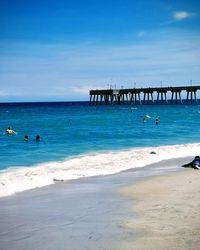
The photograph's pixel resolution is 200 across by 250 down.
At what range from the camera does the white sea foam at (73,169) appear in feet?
45.0

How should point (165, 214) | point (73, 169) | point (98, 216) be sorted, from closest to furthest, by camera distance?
point (98, 216) → point (165, 214) → point (73, 169)

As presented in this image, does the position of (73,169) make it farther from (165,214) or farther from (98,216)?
(165,214)

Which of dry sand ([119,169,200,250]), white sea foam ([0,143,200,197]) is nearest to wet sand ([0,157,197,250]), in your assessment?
dry sand ([119,169,200,250])

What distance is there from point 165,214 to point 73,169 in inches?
324

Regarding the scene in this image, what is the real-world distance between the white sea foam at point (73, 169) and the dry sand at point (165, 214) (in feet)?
9.79

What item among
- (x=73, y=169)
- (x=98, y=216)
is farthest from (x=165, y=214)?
(x=73, y=169)

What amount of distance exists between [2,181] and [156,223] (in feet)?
22.3

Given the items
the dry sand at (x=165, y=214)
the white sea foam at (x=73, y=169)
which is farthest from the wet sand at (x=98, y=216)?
the white sea foam at (x=73, y=169)

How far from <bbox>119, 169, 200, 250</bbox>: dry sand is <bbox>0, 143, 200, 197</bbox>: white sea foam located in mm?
2983

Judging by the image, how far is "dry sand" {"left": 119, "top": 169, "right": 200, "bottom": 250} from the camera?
7496mm

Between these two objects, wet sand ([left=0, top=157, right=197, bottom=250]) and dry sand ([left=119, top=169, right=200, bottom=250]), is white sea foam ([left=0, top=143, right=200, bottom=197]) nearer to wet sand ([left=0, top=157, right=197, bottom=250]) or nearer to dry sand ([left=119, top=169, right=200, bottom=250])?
wet sand ([left=0, top=157, right=197, bottom=250])

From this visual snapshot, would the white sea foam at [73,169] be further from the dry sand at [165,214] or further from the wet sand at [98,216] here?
the dry sand at [165,214]

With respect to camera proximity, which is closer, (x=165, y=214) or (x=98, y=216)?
(x=98, y=216)

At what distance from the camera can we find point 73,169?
17.2 meters
